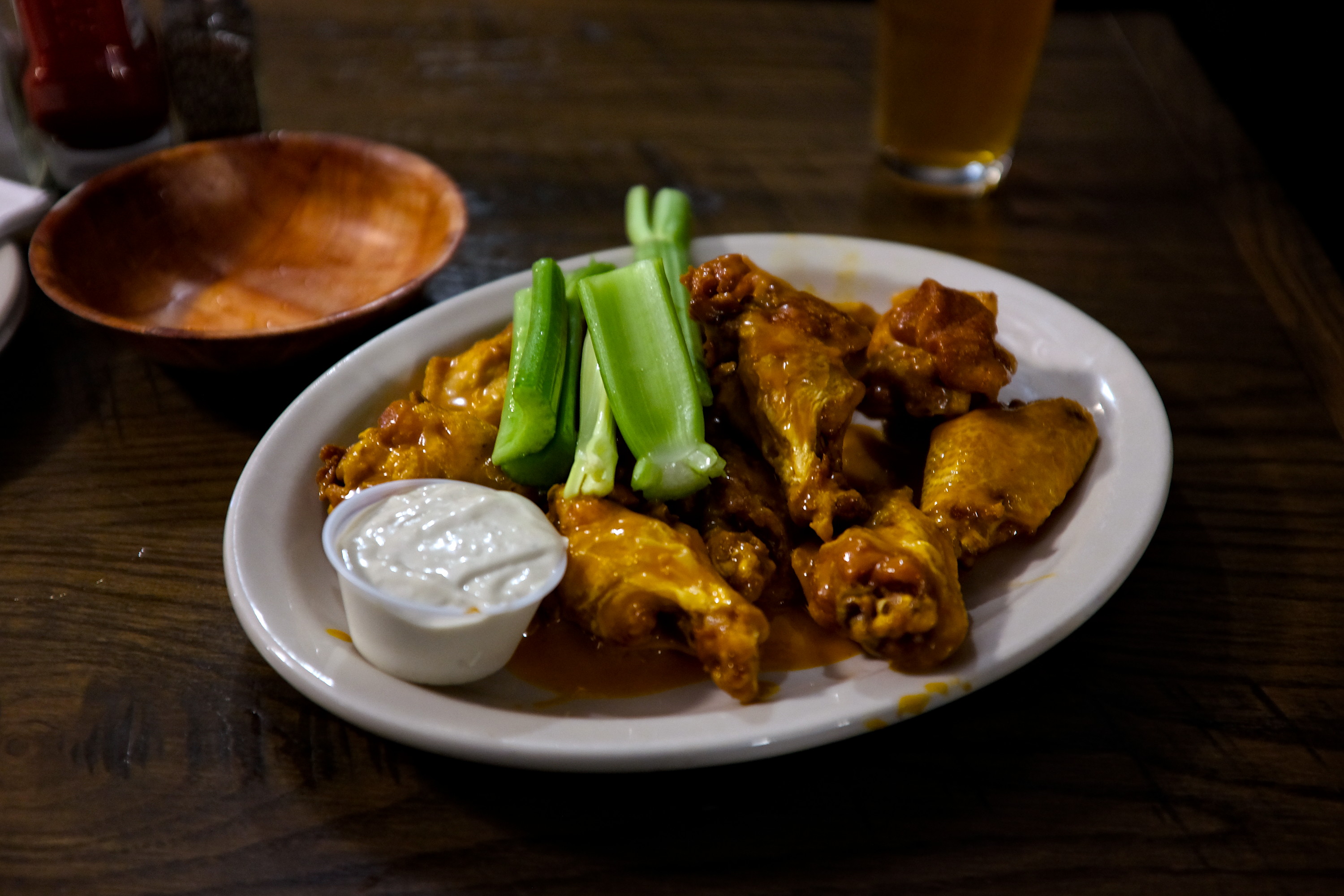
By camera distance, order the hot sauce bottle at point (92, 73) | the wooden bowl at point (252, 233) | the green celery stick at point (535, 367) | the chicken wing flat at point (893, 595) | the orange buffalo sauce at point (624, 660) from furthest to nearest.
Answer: the hot sauce bottle at point (92, 73) < the wooden bowl at point (252, 233) < the green celery stick at point (535, 367) < the orange buffalo sauce at point (624, 660) < the chicken wing flat at point (893, 595)

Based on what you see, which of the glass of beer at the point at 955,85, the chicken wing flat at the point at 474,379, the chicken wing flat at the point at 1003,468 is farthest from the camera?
the glass of beer at the point at 955,85

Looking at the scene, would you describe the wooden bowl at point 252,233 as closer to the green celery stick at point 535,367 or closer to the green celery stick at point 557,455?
the green celery stick at point 535,367

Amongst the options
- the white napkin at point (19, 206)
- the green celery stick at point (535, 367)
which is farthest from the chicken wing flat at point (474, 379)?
the white napkin at point (19, 206)

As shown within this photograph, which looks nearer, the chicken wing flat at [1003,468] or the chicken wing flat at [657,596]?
the chicken wing flat at [657,596]

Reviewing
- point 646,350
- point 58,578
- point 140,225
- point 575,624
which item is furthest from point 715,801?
point 140,225

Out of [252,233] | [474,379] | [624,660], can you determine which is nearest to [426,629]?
[624,660]

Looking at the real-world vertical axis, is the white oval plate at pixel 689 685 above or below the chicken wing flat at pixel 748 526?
above

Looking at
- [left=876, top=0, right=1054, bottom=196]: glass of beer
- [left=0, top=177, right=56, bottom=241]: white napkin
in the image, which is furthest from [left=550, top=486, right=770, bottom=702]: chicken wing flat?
[left=876, top=0, right=1054, bottom=196]: glass of beer
